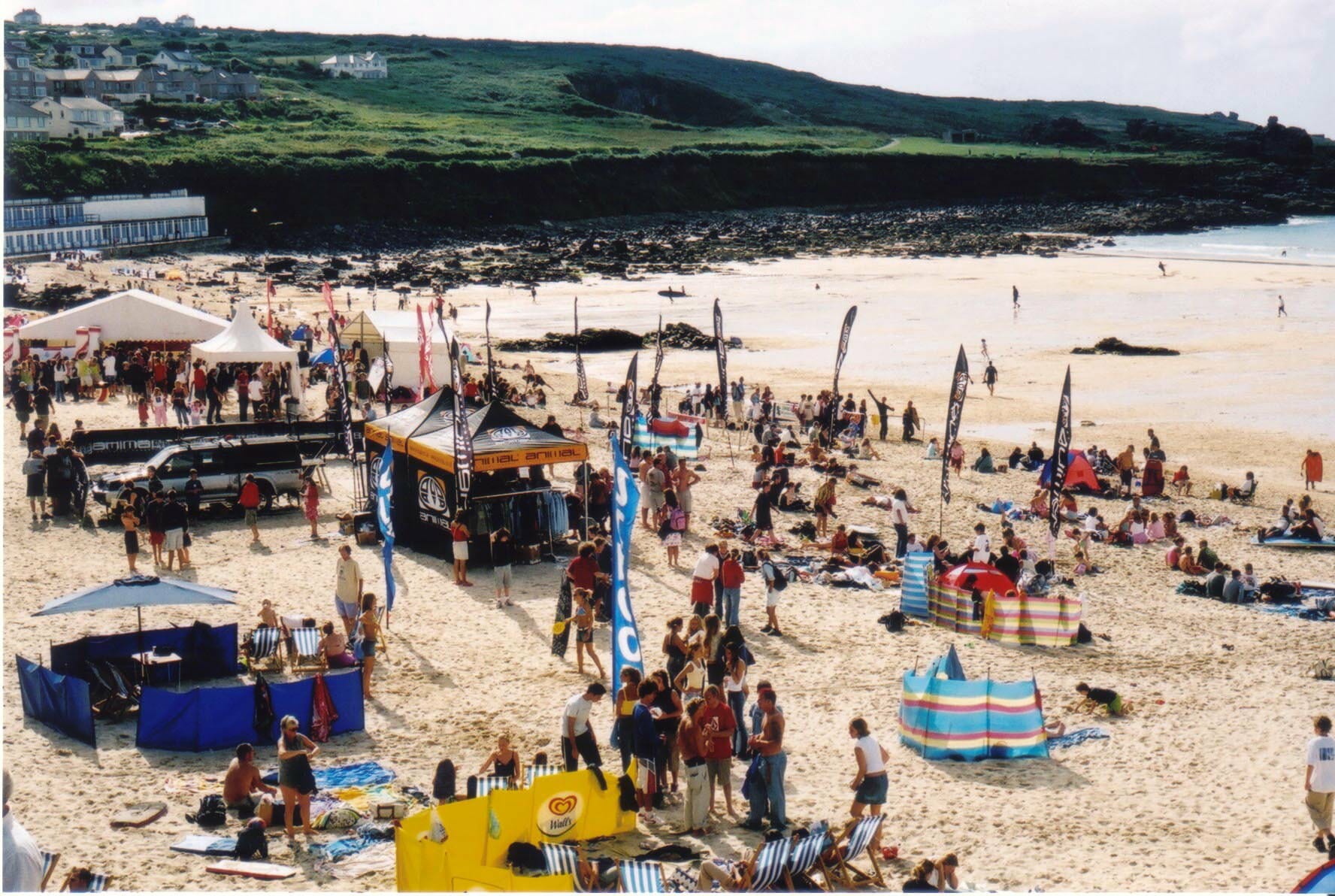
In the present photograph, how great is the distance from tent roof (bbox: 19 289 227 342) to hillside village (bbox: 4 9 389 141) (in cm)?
7603

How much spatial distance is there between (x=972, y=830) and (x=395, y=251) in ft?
253

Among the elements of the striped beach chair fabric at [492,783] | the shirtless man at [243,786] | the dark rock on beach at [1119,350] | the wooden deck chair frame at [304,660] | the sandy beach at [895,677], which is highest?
the dark rock on beach at [1119,350]

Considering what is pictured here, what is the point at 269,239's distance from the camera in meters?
83.0

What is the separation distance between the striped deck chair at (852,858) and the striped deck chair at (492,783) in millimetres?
2405

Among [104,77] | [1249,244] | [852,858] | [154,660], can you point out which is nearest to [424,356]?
[154,660]

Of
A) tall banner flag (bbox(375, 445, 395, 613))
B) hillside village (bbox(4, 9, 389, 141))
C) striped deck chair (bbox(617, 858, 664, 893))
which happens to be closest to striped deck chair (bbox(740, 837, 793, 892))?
striped deck chair (bbox(617, 858, 664, 893))

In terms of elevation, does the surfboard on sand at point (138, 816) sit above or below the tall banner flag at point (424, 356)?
below

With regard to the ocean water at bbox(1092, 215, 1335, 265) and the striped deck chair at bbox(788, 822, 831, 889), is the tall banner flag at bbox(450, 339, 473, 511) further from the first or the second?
the ocean water at bbox(1092, 215, 1335, 265)

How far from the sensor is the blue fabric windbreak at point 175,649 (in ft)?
41.0

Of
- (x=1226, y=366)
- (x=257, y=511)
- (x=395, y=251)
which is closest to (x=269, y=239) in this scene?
(x=395, y=251)

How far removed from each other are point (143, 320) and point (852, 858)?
25983mm

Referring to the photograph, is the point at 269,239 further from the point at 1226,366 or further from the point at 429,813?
the point at 429,813

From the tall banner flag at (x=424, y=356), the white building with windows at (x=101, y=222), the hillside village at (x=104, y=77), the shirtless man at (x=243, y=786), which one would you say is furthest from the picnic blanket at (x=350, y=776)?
the hillside village at (x=104, y=77)

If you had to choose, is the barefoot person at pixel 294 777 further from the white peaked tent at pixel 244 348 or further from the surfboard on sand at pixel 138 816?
the white peaked tent at pixel 244 348
